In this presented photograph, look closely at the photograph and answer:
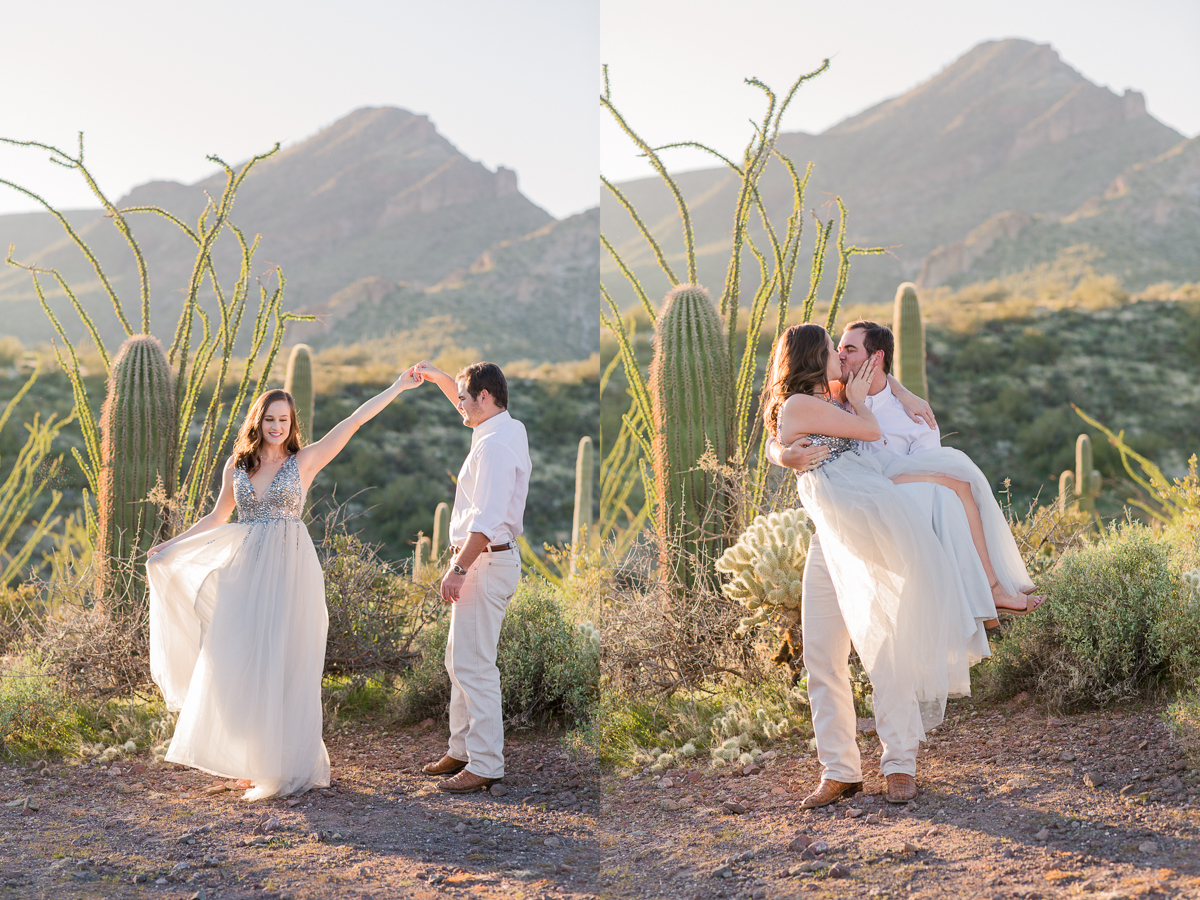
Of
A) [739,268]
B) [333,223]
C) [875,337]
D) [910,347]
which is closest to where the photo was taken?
[875,337]

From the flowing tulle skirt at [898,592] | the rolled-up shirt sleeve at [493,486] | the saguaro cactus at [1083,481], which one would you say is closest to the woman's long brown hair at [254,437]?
the rolled-up shirt sleeve at [493,486]

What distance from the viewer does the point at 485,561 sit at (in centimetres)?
344

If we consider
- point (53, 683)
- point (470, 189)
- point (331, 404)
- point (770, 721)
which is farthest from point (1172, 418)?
point (470, 189)

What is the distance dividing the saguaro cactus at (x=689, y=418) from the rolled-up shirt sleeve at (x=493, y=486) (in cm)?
165

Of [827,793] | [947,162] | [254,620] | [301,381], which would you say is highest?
[947,162]

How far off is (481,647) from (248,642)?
33.2 inches

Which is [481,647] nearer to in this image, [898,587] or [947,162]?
[898,587]

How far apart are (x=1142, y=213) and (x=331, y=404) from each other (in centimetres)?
3262

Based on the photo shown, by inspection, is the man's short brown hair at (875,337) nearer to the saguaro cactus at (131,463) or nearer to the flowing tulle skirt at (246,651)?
the flowing tulle skirt at (246,651)

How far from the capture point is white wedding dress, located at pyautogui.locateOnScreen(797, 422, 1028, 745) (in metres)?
2.91

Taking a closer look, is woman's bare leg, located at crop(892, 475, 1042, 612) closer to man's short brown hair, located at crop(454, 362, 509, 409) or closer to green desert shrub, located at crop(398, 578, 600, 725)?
man's short brown hair, located at crop(454, 362, 509, 409)

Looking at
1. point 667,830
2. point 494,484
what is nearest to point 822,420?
point 494,484

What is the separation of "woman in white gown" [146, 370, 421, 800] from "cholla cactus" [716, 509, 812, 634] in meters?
1.58

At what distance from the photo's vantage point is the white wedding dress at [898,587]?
2906 mm
